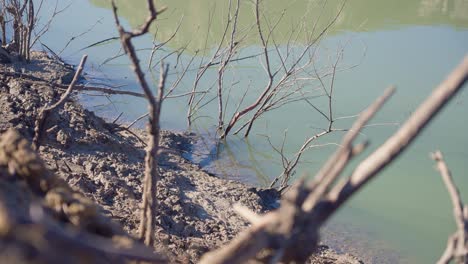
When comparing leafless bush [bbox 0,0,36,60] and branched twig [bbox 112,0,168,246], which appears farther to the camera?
leafless bush [bbox 0,0,36,60]

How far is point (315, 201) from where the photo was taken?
840mm

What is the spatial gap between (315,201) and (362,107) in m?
5.92

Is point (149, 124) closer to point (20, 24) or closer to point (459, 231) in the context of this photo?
point (459, 231)

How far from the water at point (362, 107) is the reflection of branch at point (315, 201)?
2815 millimetres

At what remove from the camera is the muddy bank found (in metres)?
3.35

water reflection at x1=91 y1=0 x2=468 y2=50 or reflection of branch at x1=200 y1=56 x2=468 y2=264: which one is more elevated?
water reflection at x1=91 y1=0 x2=468 y2=50

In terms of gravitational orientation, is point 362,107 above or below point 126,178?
above

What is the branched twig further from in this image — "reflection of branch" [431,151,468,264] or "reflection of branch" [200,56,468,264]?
"reflection of branch" [431,151,468,264]

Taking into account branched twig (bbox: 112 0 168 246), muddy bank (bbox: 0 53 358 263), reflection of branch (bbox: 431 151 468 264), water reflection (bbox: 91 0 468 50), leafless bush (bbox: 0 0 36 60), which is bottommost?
reflection of branch (bbox: 431 151 468 264)

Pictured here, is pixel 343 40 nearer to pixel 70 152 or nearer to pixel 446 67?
pixel 446 67

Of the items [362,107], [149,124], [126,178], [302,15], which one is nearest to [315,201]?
[149,124]

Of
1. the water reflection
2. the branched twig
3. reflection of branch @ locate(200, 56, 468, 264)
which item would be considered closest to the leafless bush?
the water reflection

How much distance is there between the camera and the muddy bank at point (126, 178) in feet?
11.0

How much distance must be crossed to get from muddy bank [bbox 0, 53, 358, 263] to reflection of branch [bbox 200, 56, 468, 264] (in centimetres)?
191
